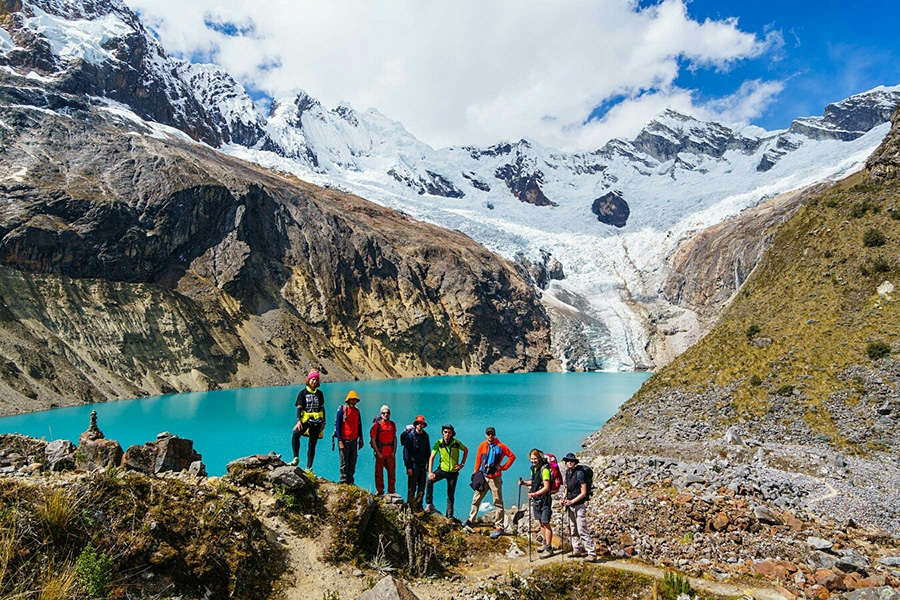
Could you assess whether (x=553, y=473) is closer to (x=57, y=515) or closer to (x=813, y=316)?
(x=57, y=515)

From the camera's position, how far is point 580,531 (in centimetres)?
969

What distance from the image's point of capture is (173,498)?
257 inches

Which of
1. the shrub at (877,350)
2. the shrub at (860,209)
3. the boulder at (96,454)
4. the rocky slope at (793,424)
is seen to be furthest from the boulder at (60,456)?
the shrub at (860,209)

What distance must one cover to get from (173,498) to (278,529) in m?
1.71

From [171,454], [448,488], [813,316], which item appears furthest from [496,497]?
[813,316]

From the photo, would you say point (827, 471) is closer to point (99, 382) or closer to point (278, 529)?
point (278, 529)

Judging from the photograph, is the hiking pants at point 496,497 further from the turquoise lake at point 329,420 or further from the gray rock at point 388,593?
the turquoise lake at point 329,420

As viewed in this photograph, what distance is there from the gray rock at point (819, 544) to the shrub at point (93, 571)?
1124cm

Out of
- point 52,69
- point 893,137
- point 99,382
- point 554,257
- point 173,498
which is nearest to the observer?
point 173,498

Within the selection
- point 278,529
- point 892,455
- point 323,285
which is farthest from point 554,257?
point 278,529

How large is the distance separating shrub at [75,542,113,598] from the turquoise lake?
13.6 metres

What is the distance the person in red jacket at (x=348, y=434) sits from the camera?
10.8m

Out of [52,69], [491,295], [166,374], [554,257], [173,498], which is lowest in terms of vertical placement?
[166,374]

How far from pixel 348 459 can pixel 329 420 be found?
1479 inches
